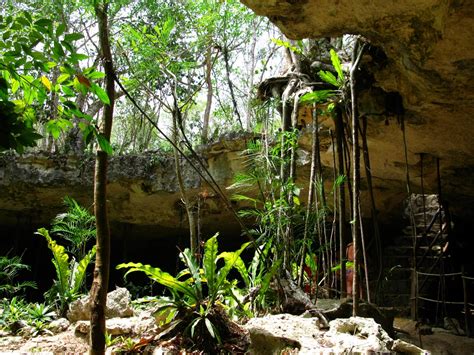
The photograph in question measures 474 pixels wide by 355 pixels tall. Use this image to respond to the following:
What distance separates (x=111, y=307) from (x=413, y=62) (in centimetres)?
367

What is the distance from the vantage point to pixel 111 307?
464cm

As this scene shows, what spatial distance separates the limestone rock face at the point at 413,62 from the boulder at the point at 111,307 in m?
3.22

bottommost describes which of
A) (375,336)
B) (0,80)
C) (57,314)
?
(57,314)

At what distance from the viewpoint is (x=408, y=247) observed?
859cm

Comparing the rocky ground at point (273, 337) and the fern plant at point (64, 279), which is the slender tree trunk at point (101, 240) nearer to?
the rocky ground at point (273, 337)

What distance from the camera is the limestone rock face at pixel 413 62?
2.88 meters

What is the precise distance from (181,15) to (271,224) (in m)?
4.97

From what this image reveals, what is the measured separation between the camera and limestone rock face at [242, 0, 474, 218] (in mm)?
2885

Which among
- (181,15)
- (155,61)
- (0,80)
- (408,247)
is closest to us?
(0,80)

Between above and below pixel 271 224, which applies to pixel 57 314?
below

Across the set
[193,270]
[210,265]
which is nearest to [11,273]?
[193,270]

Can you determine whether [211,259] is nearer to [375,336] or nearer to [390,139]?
[375,336]

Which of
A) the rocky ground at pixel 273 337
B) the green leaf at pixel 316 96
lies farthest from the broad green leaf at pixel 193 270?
the green leaf at pixel 316 96

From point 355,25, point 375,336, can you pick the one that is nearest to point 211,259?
point 375,336
